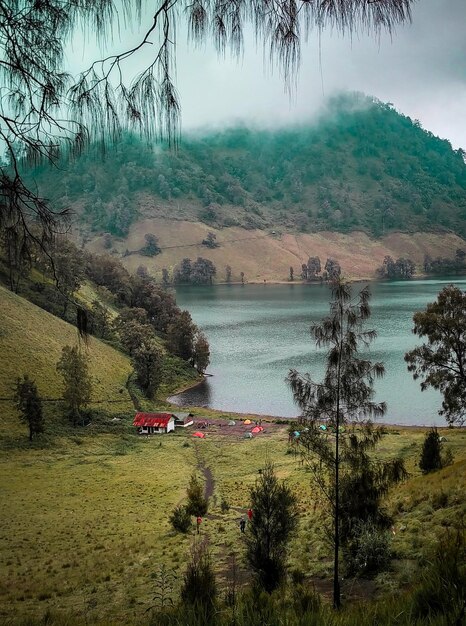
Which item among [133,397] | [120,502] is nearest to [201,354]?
[133,397]

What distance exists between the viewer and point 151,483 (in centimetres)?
3166

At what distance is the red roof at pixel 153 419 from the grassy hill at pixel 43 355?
563 cm

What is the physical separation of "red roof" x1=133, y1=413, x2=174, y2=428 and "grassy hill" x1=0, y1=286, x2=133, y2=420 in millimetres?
5630

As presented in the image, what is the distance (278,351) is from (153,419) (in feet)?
97.5

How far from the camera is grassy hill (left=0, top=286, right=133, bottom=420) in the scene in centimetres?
5122

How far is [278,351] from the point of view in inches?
2874

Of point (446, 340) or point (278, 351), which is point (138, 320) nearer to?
point (278, 351)

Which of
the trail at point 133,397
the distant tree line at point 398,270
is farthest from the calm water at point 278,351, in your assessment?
the distant tree line at point 398,270

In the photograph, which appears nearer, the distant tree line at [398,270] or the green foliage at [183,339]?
the green foliage at [183,339]

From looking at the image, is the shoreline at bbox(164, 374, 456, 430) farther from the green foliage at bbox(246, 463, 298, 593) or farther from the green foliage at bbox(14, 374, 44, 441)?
the green foliage at bbox(246, 463, 298, 593)

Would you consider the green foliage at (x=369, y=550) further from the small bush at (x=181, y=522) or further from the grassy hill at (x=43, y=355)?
the grassy hill at (x=43, y=355)

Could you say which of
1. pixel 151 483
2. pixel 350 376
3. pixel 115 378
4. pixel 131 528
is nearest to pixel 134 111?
pixel 350 376

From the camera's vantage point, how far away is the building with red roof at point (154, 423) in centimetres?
4684

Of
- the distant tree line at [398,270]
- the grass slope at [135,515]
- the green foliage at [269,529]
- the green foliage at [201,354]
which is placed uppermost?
the distant tree line at [398,270]
